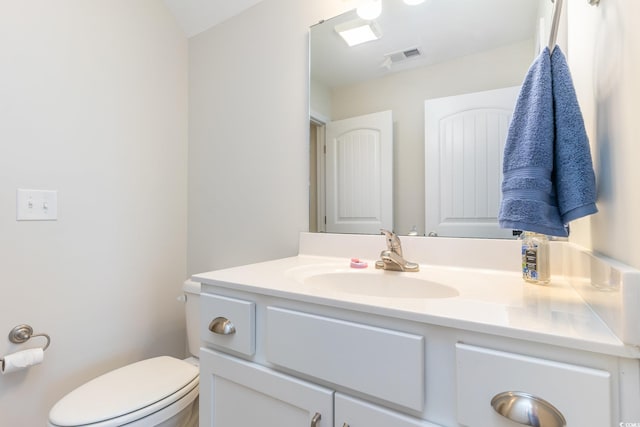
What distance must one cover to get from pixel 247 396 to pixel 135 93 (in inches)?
58.0

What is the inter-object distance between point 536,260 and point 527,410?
440mm

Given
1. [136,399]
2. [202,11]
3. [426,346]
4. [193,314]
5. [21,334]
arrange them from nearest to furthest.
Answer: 1. [426,346]
2. [136,399]
3. [21,334]
4. [193,314]
5. [202,11]

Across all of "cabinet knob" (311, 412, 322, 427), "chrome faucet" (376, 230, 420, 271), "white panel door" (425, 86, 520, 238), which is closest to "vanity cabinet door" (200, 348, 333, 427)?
"cabinet knob" (311, 412, 322, 427)

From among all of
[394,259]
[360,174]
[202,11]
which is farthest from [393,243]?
[202,11]

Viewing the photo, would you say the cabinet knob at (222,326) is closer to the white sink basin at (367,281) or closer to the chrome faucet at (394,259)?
the white sink basin at (367,281)

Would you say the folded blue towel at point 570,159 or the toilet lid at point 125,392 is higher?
the folded blue towel at point 570,159

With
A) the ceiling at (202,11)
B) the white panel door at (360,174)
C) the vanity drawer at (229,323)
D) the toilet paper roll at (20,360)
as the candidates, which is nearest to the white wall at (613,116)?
the white panel door at (360,174)

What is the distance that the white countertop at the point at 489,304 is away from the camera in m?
0.44

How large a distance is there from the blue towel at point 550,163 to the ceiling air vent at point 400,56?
0.58 meters

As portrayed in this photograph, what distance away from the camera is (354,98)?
1265 millimetres

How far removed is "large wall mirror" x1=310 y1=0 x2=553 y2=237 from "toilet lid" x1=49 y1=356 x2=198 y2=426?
0.79 m

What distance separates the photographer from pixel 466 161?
1.02 meters

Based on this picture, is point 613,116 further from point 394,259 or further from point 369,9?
point 369,9

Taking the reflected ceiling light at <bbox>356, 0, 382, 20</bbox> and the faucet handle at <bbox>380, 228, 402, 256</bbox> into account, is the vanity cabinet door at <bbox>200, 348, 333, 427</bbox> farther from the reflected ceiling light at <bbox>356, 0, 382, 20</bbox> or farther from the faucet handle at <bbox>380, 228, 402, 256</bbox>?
the reflected ceiling light at <bbox>356, 0, 382, 20</bbox>
